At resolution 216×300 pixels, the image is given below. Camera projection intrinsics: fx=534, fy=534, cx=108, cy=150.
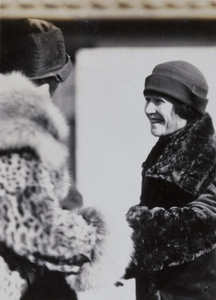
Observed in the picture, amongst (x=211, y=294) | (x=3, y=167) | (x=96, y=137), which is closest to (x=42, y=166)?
(x=3, y=167)

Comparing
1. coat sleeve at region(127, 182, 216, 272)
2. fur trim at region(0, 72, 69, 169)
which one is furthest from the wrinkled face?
fur trim at region(0, 72, 69, 169)

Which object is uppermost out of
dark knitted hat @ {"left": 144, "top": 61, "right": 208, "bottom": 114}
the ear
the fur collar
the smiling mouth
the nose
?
dark knitted hat @ {"left": 144, "top": 61, "right": 208, "bottom": 114}

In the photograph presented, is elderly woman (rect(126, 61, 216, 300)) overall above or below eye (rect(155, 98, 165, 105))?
below

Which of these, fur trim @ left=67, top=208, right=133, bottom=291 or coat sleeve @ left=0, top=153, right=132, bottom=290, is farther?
fur trim @ left=67, top=208, right=133, bottom=291

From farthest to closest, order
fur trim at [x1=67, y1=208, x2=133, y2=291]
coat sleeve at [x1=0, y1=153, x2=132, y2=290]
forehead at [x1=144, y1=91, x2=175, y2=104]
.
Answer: forehead at [x1=144, y1=91, x2=175, y2=104], fur trim at [x1=67, y1=208, x2=133, y2=291], coat sleeve at [x1=0, y1=153, x2=132, y2=290]

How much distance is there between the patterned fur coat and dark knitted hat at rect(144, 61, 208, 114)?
0.56m

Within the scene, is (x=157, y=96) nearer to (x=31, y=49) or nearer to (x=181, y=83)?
(x=181, y=83)

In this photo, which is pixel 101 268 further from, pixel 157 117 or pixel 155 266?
pixel 157 117

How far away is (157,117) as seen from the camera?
299 centimetres

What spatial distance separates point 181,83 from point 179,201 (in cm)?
64

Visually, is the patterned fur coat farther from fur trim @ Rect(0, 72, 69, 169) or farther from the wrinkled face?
the wrinkled face

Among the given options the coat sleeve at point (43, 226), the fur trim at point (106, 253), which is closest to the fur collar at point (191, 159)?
the fur trim at point (106, 253)

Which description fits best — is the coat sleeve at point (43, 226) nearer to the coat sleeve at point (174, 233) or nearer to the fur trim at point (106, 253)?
the fur trim at point (106, 253)

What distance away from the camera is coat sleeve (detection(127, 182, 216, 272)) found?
2898mm
